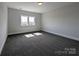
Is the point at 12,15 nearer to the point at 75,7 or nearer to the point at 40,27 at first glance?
the point at 40,27

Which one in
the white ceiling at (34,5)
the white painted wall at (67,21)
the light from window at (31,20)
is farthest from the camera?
the light from window at (31,20)

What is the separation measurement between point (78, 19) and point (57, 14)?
1.81 m

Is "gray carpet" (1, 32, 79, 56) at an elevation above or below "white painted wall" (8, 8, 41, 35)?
below

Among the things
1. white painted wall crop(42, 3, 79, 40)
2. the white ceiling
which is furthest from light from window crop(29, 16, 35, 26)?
white painted wall crop(42, 3, 79, 40)

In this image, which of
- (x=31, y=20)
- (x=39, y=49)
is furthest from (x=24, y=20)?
(x=39, y=49)

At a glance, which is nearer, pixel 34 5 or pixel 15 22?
pixel 34 5

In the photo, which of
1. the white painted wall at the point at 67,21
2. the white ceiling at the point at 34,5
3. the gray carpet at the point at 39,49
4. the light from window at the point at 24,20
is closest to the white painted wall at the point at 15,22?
the light from window at the point at 24,20

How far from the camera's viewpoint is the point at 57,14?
189 inches

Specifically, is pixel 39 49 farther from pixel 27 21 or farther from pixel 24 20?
pixel 27 21

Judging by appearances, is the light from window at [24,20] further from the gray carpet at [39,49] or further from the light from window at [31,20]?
the gray carpet at [39,49]

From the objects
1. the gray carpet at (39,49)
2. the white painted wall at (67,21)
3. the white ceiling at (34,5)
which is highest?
the white ceiling at (34,5)

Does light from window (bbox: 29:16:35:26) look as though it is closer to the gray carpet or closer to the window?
the window

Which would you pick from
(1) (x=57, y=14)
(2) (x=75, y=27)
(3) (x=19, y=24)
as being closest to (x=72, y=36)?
(2) (x=75, y=27)

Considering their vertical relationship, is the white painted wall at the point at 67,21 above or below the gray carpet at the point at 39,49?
above
